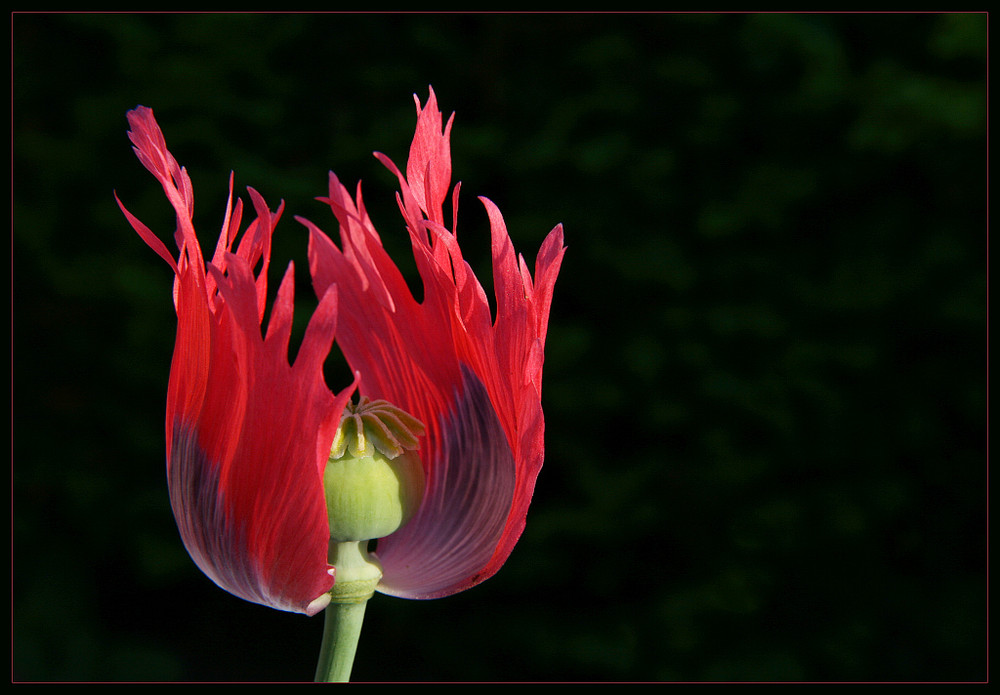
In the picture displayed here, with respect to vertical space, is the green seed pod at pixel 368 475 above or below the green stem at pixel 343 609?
above

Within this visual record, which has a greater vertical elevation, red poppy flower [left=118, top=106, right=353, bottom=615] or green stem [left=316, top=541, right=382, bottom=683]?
red poppy flower [left=118, top=106, right=353, bottom=615]

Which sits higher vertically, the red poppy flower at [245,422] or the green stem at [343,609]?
the red poppy flower at [245,422]

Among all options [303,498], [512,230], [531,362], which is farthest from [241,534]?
[512,230]

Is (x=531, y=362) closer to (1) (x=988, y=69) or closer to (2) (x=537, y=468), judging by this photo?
(2) (x=537, y=468)
